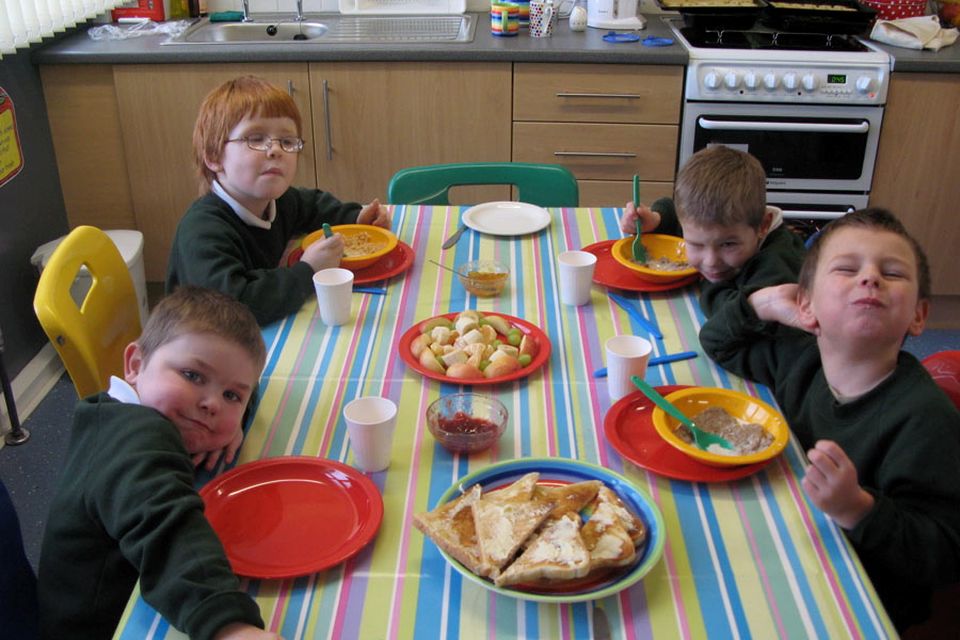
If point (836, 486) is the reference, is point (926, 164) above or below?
below

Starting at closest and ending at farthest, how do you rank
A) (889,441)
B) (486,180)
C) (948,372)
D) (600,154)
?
(889,441), (948,372), (486,180), (600,154)

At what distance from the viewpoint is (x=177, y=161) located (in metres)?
3.37

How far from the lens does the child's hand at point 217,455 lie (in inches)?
49.8

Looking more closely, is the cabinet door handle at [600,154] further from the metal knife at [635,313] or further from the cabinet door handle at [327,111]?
the metal knife at [635,313]

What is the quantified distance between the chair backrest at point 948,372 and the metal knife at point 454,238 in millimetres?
998

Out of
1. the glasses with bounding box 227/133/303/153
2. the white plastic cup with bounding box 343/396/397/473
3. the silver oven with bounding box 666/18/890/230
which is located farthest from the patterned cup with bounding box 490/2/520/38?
the white plastic cup with bounding box 343/396/397/473

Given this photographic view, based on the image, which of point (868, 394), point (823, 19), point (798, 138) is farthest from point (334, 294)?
point (823, 19)

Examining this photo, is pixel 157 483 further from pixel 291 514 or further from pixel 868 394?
pixel 868 394

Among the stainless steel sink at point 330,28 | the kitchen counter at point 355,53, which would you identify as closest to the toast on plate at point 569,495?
the kitchen counter at point 355,53

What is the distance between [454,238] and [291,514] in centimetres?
100

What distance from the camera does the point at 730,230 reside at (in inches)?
68.0

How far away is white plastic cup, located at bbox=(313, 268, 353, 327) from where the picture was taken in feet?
5.43

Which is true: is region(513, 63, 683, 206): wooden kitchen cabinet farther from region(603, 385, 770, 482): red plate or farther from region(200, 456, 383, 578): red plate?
region(200, 456, 383, 578): red plate

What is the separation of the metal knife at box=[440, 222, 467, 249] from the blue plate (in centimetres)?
88
